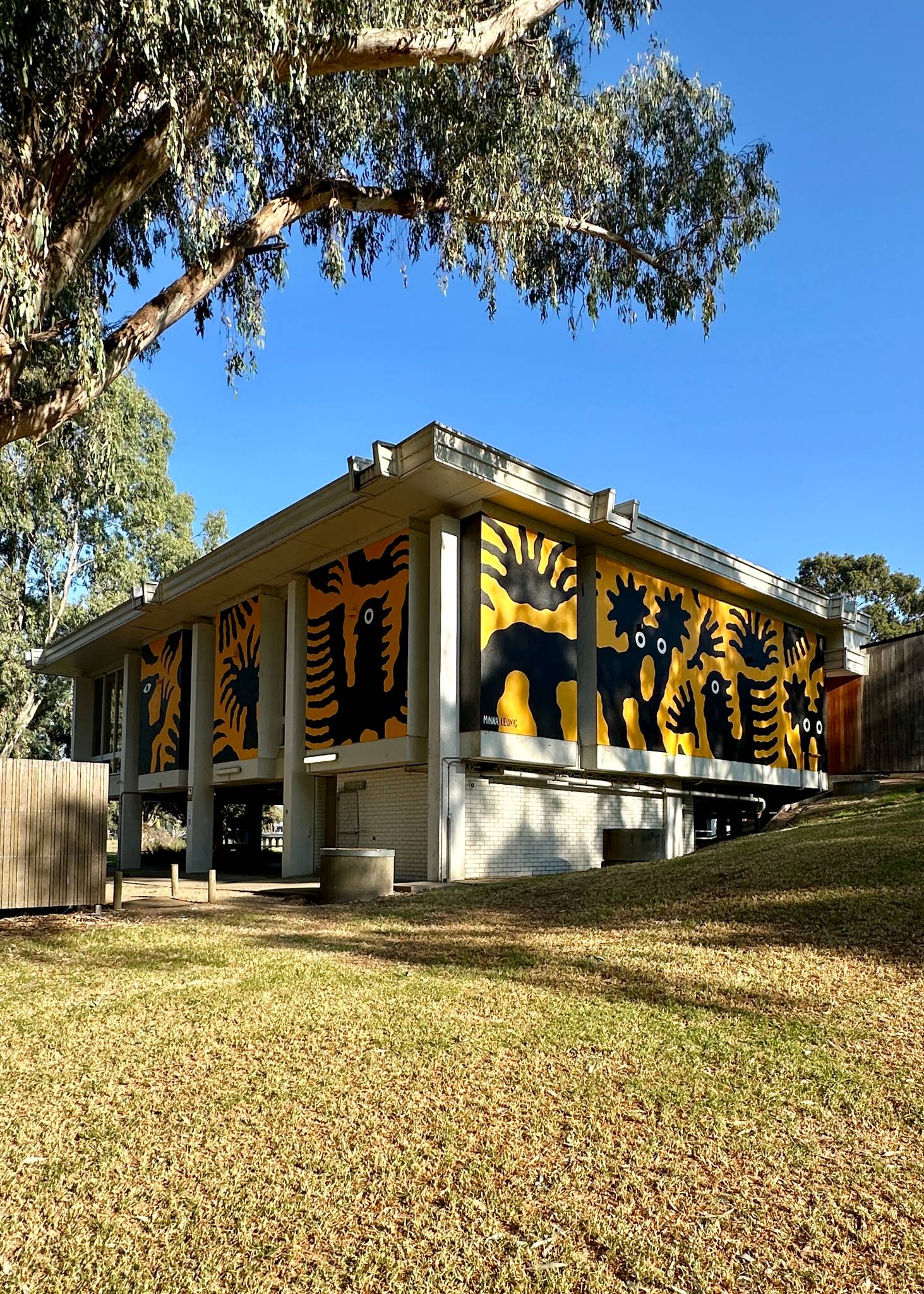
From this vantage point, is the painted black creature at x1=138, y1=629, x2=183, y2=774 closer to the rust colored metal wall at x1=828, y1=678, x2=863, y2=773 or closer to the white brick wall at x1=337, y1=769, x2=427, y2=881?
the white brick wall at x1=337, y1=769, x2=427, y2=881

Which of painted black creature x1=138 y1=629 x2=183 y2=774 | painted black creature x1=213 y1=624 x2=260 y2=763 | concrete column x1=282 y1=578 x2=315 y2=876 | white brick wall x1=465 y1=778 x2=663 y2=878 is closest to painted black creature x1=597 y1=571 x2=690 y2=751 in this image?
white brick wall x1=465 y1=778 x2=663 y2=878

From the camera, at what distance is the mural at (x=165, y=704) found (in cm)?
2809

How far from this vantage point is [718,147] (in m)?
14.6

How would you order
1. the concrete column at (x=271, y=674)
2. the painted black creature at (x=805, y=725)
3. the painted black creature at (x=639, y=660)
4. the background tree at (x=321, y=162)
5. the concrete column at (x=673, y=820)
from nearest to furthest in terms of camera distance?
the background tree at (x=321, y=162), the painted black creature at (x=639, y=660), the concrete column at (x=673, y=820), the concrete column at (x=271, y=674), the painted black creature at (x=805, y=725)

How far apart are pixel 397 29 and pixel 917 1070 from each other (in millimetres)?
10338

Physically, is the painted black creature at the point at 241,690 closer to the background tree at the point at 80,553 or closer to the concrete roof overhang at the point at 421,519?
the concrete roof overhang at the point at 421,519

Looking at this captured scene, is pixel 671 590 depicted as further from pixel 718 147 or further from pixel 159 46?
pixel 159 46

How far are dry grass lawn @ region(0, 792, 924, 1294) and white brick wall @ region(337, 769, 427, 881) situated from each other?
9.40 m

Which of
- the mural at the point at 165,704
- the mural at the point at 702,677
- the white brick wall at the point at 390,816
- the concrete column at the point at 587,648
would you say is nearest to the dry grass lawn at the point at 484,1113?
the white brick wall at the point at 390,816

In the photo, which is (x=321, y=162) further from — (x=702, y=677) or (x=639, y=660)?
(x=702, y=677)

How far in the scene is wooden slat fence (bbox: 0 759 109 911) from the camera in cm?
1214

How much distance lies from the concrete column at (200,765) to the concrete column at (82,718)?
1156cm

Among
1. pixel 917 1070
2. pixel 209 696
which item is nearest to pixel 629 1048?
pixel 917 1070

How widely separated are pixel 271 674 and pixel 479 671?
8.35 m
